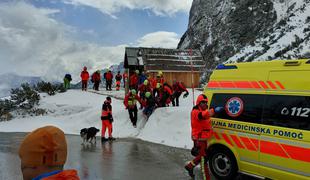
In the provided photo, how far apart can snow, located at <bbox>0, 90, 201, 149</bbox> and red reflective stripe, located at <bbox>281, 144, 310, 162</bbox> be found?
6.21 metres

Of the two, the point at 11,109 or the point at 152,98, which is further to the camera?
the point at 11,109

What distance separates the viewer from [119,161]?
9750mm

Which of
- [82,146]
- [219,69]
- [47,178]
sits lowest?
[82,146]

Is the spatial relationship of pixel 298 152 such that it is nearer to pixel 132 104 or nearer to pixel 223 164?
pixel 223 164

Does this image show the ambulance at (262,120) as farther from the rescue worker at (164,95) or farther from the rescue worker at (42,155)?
the rescue worker at (164,95)

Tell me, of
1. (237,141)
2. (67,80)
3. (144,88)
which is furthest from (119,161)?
(67,80)

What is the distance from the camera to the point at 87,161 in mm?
9711

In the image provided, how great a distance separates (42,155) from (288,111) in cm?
505

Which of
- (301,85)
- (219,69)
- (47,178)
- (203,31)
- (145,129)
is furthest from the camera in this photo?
(203,31)

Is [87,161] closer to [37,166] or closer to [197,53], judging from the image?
[37,166]

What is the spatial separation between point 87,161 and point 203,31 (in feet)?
192

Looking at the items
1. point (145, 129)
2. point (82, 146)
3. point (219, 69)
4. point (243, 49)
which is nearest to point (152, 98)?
point (145, 129)

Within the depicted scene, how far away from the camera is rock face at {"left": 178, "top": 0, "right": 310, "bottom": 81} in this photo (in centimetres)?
4446

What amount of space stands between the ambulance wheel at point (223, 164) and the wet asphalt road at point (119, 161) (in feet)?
2.36
